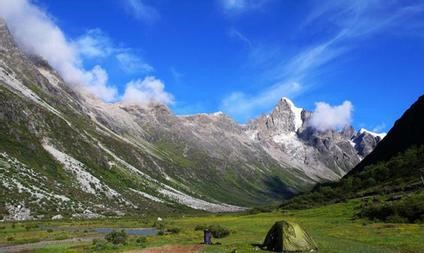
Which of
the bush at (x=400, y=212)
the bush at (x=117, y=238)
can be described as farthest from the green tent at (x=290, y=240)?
the bush at (x=400, y=212)

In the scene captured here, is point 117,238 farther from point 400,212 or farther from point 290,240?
point 400,212

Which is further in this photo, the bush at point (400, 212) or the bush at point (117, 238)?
the bush at point (400, 212)

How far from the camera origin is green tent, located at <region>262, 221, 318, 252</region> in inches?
2180

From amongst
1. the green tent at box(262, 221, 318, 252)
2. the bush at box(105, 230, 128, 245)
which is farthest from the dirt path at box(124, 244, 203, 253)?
the bush at box(105, 230, 128, 245)

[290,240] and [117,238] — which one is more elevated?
[117,238]

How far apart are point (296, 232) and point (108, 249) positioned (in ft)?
80.1

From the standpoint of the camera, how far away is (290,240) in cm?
5616

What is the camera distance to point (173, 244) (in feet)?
222

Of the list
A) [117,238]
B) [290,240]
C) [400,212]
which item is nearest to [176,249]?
[117,238]

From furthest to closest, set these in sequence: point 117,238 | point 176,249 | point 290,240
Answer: point 117,238, point 176,249, point 290,240

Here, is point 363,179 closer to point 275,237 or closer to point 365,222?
point 365,222

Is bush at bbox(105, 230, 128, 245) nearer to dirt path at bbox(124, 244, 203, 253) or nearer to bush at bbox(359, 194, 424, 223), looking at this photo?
dirt path at bbox(124, 244, 203, 253)

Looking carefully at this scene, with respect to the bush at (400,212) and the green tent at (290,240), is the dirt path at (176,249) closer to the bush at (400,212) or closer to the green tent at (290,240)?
the green tent at (290,240)

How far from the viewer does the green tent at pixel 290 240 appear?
55.4 m
